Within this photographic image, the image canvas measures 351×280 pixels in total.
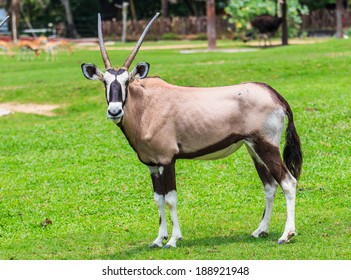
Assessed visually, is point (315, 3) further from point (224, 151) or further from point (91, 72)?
point (91, 72)

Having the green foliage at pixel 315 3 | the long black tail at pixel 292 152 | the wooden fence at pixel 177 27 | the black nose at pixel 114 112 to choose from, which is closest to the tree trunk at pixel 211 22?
the wooden fence at pixel 177 27

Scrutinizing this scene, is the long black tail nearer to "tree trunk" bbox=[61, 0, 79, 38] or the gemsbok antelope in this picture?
the gemsbok antelope

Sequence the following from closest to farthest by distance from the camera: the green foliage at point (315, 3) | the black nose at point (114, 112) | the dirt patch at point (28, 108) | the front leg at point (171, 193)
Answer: the black nose at point (114, 112) < the front leg at point (171, 193) < the dirt patch at point (28, 108) < the green foliage at point (315, 3)

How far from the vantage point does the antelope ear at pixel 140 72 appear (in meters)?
8.82

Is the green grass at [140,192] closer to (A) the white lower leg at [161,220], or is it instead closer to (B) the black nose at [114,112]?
(A) the white lower leg at [161,220]

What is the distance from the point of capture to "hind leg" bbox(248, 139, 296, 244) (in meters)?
9.02

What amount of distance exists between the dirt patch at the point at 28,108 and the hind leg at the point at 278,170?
1317 centimetres

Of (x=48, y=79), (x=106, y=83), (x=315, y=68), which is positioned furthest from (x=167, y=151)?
(x=48, y=79)

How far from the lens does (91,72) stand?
8.93 m

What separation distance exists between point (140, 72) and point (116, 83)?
337mm

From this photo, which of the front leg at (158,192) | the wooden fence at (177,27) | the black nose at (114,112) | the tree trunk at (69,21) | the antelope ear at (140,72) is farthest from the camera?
the tree trunk at (69,21)

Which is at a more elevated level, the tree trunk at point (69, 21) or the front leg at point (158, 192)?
the front leg at point (158, 192)

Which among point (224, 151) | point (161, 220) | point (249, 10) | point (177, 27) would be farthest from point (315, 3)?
point (161, 220)
